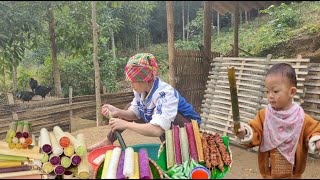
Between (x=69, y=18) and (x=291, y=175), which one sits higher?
(x=69, y=18)

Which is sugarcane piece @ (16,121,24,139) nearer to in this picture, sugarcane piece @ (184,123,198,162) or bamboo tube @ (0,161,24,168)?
bamboo tube @ (0,161,24,168)

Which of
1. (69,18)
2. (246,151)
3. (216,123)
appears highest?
(69,18)

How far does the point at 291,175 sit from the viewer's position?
6.79 feet

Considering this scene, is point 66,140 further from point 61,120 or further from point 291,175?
point 61,120

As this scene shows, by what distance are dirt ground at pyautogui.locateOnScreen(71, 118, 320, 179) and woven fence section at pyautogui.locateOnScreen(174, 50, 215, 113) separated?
1.21 m

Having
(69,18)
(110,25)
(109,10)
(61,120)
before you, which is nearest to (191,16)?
(109,10)

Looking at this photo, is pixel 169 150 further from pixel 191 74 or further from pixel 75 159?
pixel 191 74

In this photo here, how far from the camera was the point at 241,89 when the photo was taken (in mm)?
5969

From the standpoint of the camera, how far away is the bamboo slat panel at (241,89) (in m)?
5.23

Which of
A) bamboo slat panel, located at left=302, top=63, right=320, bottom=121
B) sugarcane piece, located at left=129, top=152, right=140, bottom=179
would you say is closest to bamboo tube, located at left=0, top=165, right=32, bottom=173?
sugarcane piece, located at left=129, top=152, right=140, bottom=179

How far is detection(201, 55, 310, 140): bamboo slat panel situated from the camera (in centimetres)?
523

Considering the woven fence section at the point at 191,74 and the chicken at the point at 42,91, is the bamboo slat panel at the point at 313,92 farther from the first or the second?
the chicken at the point at 42,91

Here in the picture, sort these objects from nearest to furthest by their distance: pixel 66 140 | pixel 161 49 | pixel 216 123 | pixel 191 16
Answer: pixel 66 140 → pixel 216 123 → pixel 161 49 → pixel 191 16

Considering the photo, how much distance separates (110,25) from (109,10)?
170cm
